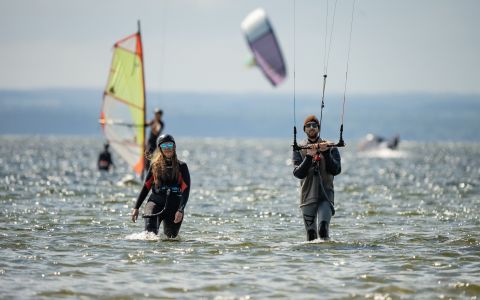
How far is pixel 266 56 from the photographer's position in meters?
63.5

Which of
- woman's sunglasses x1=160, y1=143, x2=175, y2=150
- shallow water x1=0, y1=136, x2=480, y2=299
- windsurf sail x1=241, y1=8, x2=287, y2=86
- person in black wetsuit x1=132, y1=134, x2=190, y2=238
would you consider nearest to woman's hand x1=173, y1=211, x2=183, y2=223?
person in black wetsuit x1=132, y1=134, x2=190, y2=238

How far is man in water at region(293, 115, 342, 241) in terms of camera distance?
13781 millimetres

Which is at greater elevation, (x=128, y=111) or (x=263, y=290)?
(x=128, y=111)

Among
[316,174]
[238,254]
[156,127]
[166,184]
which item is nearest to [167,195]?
[166,184]

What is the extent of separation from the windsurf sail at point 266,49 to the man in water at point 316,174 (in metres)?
47.3

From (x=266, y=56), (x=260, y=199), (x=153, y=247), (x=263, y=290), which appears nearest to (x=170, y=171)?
(x=153, y=247)

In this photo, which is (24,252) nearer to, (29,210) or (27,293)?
(27,293)

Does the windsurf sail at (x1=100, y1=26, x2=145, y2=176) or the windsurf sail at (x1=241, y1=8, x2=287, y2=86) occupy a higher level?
the windsurf sail at (x1=241, y1=8, x2=287, y2=86)

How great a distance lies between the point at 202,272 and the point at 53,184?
70.6 ft

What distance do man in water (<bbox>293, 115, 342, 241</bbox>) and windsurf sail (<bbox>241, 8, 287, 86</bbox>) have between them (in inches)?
1860

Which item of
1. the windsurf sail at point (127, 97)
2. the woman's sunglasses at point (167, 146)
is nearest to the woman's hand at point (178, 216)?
the woman's sunglasses at point (167, 146)

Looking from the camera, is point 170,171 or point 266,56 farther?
point 266,56

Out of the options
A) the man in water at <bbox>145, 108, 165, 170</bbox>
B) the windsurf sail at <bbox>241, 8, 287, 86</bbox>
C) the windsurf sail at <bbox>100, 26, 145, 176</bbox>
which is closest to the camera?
the man in water at <bbox>145, 108, 165, 170</bbox>

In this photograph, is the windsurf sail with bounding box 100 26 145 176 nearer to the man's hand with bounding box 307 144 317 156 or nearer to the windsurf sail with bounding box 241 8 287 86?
the man's hand with bounding box 307 144 317 156
